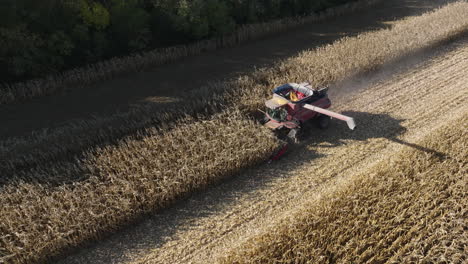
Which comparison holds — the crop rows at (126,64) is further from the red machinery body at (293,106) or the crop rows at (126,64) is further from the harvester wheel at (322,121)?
the harvester wheel at (322,121)

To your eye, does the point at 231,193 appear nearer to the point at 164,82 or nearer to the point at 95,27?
the point at 164,82

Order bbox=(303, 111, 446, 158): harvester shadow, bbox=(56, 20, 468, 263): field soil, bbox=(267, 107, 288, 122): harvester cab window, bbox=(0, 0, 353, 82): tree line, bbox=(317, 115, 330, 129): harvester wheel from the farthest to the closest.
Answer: bbox=(0, 0, 353, 82): tree line < bbox=(317, 115, 330, 129): harvester wheel < bbox=(303, 111, 446, 158): harvester shadow < bbox=(267, 107, 288, 122): harvester cab window < bbox=(56, 20, 468, 263): field soil

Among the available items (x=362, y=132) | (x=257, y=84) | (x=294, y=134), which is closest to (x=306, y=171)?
(x=294, y=134)

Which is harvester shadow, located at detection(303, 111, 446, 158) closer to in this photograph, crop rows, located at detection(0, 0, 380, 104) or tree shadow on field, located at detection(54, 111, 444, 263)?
tree shadow on field, located at detection(54, 111, 444, 263)

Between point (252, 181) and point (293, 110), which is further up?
point (293, 110)

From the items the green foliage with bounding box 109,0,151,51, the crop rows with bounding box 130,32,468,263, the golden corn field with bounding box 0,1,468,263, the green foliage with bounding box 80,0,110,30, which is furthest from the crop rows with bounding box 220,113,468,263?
the green foliage with bounding box 80,0,110,30

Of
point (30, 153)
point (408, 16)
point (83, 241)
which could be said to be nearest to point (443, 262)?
point (83, 241)
